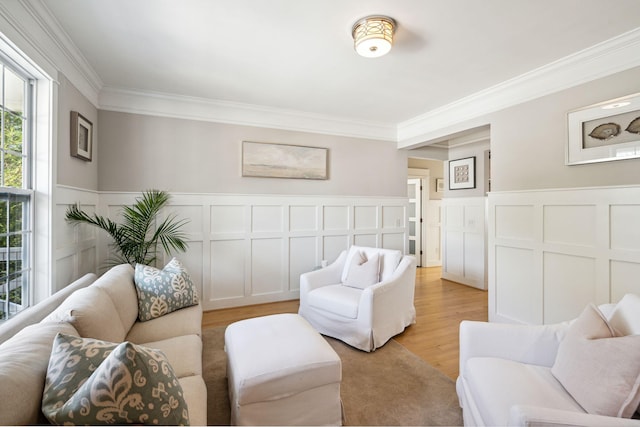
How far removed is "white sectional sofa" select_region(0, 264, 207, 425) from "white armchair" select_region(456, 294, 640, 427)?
4.06ft

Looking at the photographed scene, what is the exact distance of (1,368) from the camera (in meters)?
0.87

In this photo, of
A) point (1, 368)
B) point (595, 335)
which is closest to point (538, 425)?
point (595, 335)

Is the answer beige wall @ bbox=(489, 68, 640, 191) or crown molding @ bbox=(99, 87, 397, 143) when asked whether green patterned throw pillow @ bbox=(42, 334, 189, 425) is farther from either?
beige wall @ bbox=(489, 68, 640, 191)

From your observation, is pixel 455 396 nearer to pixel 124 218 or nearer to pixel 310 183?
pixel 310 183

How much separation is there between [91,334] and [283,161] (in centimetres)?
286

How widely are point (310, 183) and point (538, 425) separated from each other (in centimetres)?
341

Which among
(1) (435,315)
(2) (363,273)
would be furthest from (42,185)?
(1) (435,315)

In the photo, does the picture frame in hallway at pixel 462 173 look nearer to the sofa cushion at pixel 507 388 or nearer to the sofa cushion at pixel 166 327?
the sofa cushion at pixel 507 388

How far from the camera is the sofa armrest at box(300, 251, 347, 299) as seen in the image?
10.1 feet

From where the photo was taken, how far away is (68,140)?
7.89 feet

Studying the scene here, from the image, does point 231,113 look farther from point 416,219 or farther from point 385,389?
point 416,219

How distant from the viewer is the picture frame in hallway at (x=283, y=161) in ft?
12.2

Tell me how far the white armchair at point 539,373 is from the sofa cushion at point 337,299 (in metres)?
1.06

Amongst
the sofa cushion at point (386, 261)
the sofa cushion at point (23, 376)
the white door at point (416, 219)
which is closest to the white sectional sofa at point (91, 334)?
the sofa cushion at point (23, 376)
